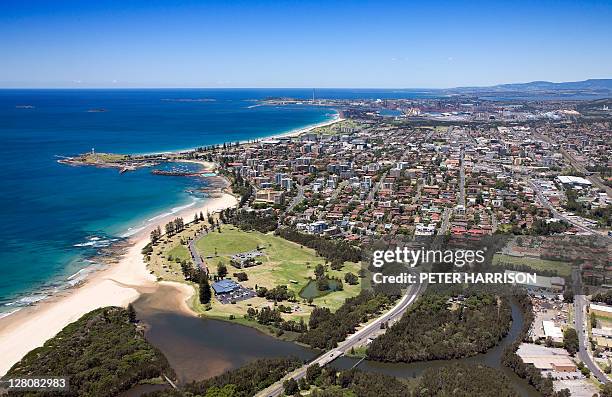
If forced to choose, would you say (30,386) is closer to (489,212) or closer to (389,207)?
(389,207)

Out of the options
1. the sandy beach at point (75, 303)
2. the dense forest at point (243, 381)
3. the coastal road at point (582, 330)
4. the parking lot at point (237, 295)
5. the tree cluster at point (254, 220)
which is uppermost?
the tree cluster at point (254, 220)

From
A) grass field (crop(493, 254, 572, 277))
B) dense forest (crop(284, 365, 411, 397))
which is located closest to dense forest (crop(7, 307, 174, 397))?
dense forest (crop(284, 365, 411, 397))

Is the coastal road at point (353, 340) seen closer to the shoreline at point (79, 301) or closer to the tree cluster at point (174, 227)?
the shoreline at point (79, 301)

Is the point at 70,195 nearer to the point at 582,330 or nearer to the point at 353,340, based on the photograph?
the point at 353,340

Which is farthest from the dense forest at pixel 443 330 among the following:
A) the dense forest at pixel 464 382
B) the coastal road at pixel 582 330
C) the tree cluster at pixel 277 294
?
the tree cluster at pixel 277 294

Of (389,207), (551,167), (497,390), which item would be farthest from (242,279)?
(551,167)

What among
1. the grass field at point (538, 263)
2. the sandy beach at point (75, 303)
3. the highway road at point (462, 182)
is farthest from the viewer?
the highway road at point (462, 182)

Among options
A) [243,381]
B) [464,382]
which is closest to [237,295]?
[243,381]
